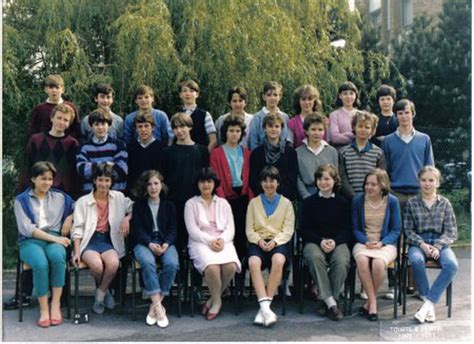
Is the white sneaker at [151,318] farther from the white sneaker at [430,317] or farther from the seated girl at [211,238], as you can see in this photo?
the white sneaker at [430,317]

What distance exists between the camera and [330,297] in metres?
5.32

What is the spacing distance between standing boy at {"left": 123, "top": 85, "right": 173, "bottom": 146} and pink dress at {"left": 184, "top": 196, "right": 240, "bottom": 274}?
31.2 inches

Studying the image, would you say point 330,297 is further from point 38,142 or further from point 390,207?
point 38,142

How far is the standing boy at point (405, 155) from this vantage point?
584 cm

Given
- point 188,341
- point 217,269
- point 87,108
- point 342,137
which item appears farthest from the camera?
point 87,108

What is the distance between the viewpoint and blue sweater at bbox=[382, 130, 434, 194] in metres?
5.84

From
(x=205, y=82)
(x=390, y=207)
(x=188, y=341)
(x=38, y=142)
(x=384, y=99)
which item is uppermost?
(x=205, y=82)

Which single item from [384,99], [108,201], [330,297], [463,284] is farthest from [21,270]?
[463,284]

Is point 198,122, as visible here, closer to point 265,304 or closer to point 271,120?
point 271,120

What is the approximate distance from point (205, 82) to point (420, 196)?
3.35m

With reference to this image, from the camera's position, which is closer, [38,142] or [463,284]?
[38,142]

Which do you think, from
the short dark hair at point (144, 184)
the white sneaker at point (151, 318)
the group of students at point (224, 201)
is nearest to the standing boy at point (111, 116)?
the group of students at point (224, 201)

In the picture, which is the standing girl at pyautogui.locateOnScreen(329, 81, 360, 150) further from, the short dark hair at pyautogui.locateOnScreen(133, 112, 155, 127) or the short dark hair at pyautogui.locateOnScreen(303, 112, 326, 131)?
the short dark hair at pyautogui.locateOnScreen(133, 112, 155, 127)

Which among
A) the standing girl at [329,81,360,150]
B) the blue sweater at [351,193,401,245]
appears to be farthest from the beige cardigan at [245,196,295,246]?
the standing girl at [329,81,360,150]
